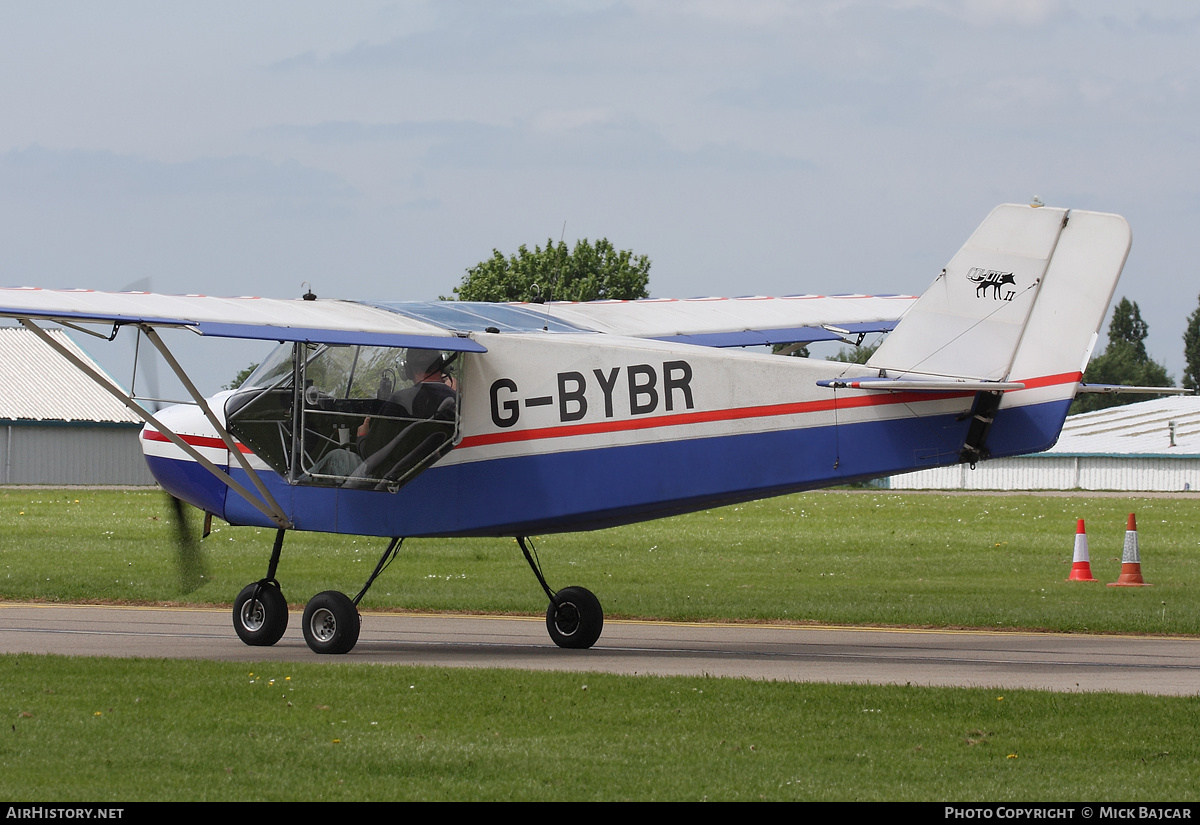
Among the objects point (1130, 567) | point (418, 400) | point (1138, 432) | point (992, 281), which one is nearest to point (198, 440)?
point (418, 400)

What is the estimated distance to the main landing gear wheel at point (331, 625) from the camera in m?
14.5

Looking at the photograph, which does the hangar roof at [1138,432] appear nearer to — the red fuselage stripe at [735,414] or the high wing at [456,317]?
the high wing at [456,317]

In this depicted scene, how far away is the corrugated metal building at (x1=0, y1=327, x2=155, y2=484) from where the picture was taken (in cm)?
6550

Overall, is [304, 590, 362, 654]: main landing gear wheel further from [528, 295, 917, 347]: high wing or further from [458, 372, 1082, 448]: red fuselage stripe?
[528, 295, 917, 347]: high wing

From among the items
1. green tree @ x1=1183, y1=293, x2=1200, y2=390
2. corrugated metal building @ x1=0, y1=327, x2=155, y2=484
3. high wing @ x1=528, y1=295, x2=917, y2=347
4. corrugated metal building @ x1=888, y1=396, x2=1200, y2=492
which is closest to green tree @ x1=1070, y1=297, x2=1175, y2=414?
green tree @ x1=1183, y1=293, x2=1200, y2=390

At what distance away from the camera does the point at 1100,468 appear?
69.1 m

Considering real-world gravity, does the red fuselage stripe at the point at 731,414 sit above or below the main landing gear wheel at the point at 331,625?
above

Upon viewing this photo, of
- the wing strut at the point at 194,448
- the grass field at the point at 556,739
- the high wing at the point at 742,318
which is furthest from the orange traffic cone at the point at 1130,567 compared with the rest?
the wing strut at the point at 194,448

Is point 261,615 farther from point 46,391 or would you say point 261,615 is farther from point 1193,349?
point 1193,349

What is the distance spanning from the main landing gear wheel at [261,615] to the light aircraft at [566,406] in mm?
23

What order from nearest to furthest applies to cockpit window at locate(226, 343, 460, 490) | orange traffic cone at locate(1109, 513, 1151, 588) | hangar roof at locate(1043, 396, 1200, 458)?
1. cockpit window at locate(226, 343, 460, 490)
2. orange traffic cone at locate(1109, 513, 1151, 588)
3. hangar roof at locate(1043, 396, 1200, 458)

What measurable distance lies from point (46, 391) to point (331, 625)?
59.7 metres

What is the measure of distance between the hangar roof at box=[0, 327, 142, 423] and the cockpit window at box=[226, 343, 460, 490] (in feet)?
172

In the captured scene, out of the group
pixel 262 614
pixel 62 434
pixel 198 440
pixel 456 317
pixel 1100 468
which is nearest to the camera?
pixel 456 317
